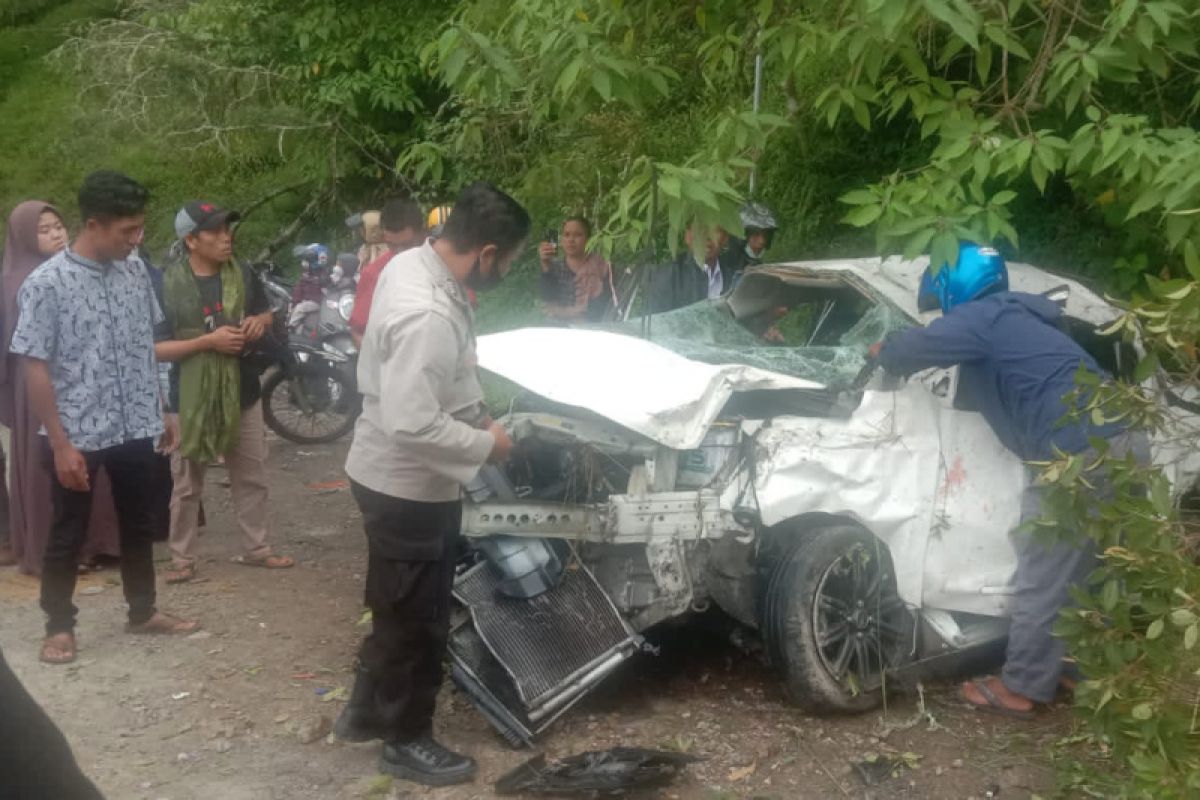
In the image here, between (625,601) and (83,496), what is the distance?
2250 millimetres

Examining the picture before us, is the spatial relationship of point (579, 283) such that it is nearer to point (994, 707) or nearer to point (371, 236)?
point (371, 236)

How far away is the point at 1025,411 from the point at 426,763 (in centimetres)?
249

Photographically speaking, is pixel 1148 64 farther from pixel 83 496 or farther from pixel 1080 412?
pixel 83 496

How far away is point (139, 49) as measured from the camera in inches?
527

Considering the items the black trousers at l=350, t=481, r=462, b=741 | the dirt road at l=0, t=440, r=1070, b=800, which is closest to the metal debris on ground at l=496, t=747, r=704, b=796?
the dirt road at l=0, t=440, r=1070, b=800

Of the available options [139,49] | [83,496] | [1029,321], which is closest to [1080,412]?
[1029,321]

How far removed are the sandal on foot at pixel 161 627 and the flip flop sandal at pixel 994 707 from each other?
130 inches

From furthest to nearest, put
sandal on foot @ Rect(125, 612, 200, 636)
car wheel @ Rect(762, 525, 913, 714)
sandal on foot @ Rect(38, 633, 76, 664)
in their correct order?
sandal on foot @ Rect(125, 612, 200, 636), sandal on foot @ Rect(38, 633, 76, 664), car wheel @ Rect(762, 525, 913, 714)

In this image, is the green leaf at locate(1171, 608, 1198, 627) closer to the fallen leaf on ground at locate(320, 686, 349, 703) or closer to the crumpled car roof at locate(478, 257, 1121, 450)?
the crumpled car roof at locate(478, 257, 1121, 450)

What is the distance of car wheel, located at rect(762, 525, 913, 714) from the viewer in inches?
183

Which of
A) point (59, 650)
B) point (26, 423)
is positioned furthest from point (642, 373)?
point (26, 423)

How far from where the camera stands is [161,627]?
5625 mm

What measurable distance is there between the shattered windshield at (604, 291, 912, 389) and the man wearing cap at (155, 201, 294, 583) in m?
1.85

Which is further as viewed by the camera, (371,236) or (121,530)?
(371,236)
